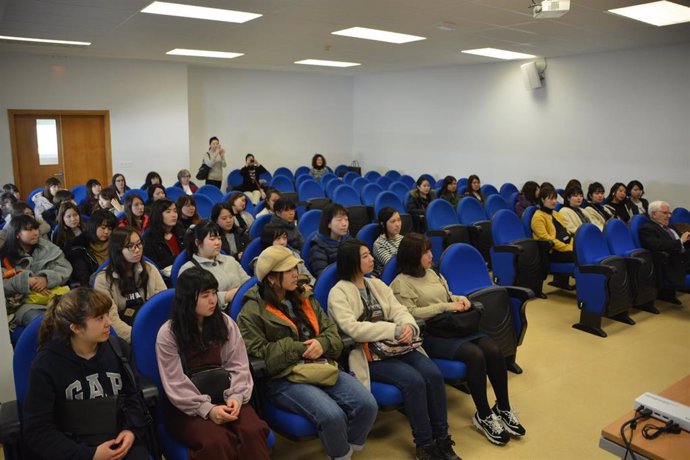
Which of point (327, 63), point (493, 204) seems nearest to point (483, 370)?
point (493, 204)

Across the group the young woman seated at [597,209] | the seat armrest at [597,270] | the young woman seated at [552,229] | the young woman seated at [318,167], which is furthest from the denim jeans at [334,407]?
the young woman seated at [318,167]

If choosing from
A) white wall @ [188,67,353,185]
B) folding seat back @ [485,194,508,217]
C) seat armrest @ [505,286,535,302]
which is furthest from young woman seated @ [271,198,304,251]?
white wall @ [188,67,353,185]

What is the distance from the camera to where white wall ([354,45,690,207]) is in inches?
307

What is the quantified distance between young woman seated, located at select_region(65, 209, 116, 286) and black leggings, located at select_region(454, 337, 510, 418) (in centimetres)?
267

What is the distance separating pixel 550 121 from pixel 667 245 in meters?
4.39

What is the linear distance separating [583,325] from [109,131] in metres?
8.60

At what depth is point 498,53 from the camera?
8.78m

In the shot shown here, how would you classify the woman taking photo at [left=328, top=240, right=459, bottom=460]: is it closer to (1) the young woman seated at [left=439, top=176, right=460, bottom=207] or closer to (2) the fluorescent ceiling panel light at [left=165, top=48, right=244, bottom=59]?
(1) the young woman seated at [left=439, top=176, right=460, bottom=207]

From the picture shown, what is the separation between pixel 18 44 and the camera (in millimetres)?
7969

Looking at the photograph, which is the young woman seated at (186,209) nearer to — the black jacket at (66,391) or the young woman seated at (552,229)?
the black jacket at (66,391)

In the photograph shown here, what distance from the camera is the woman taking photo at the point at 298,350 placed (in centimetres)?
249

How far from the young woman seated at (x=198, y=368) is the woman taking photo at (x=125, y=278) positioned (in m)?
0.81

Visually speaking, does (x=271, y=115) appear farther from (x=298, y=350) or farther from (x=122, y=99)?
(x=298, y=350)

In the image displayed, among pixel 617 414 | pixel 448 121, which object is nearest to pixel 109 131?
pixel 448 121
